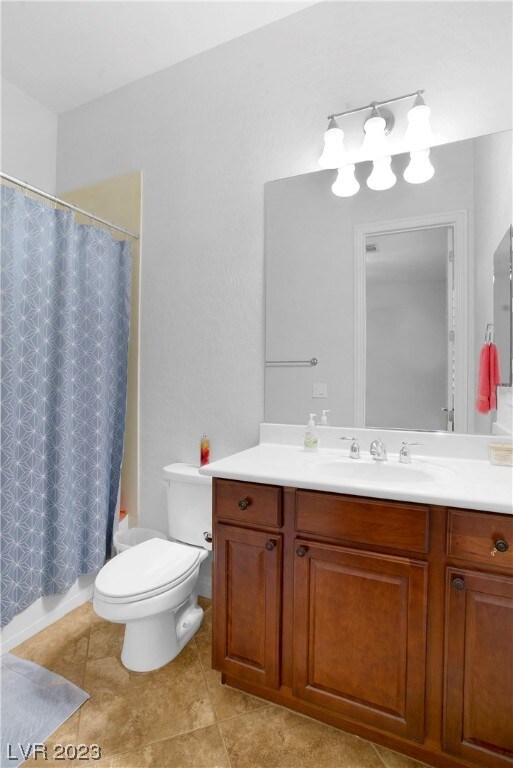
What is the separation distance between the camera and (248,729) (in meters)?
1.31

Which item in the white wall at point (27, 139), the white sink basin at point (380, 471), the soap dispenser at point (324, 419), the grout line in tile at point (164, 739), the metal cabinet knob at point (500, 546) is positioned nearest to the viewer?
the metal cabinet knob at point (500, 546)

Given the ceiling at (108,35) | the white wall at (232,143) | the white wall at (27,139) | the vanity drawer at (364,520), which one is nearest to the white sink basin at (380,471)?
the vanity drawer at (364,520)

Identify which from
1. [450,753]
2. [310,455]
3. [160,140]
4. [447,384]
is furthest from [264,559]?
[160,140]

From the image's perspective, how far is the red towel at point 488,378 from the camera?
4.81 ft

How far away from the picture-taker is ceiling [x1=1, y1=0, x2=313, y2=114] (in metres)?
1.80

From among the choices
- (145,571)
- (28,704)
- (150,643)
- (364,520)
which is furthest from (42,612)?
(364,520)

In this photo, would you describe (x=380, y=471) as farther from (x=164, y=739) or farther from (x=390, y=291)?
(x=164, y=739)

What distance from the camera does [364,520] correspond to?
1.18 meters

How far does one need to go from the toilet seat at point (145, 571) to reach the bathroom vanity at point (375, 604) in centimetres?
23

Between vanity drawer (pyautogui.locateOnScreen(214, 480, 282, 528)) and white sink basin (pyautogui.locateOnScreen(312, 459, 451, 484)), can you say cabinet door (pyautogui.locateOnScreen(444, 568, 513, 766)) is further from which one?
vanity drawer (pyautogui.locateOnScreen(214, 480, 282, 528))

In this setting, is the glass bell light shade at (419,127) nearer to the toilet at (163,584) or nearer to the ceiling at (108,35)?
the ceiling at (108,35)

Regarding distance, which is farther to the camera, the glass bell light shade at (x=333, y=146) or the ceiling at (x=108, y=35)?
the ceiling at (x=108, y=35)

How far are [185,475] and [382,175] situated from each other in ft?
5.17

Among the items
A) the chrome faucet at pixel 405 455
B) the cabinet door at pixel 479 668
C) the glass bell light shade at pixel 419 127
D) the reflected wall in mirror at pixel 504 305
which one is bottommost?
the cabinet door at pixel 479 668
